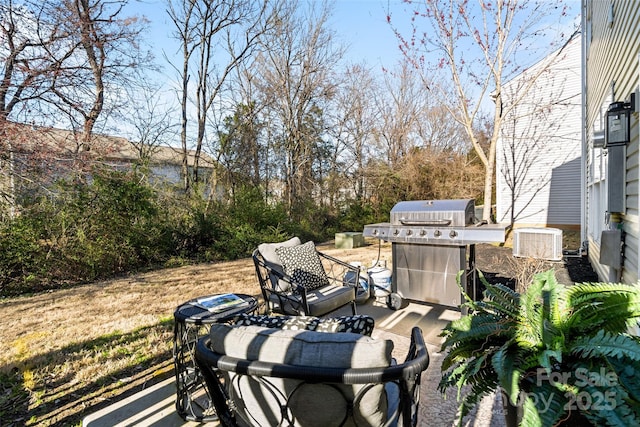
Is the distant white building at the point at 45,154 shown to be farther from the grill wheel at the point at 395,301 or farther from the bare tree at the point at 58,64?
the grill wheel at the point at 395,301

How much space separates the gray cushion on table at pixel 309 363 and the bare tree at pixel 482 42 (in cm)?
792

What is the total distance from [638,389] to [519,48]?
8928 mm

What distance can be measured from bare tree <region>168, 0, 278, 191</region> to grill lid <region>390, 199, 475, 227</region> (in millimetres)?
6985

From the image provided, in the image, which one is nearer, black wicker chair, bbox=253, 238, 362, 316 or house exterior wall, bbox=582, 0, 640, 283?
house exterior wall, bbox=582, 0, 640, 283

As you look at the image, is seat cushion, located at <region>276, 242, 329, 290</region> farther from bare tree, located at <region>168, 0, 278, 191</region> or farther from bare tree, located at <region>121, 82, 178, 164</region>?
bare tree, located at <region>168, 0, 278, 191</region>

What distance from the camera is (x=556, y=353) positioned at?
2.99ft

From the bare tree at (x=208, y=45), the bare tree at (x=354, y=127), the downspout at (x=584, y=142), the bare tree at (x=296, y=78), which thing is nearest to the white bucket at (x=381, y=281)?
the downspout at (x=584, y=142)

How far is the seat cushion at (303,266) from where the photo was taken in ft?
11.8

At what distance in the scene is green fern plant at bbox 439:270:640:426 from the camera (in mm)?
884


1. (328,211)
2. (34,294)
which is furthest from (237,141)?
(34,294)

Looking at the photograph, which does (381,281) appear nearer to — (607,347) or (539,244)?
(607,347)

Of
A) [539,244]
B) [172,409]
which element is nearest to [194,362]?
[172,409]

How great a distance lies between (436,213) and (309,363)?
2.76 m

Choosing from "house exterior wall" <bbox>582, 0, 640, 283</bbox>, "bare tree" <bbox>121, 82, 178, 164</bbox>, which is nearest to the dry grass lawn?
"bare tree" <bbox>121, 82, 178, 164</bbox>
